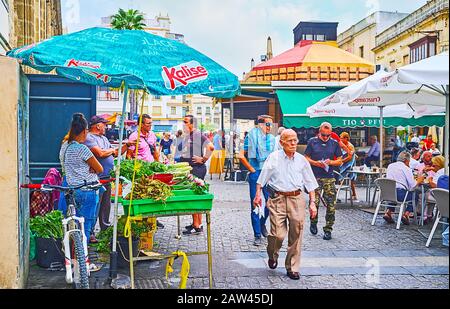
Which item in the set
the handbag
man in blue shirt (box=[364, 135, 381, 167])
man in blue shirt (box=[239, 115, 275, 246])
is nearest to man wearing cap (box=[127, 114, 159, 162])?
man in blue shirt (box=[239, 115, 275, 246])

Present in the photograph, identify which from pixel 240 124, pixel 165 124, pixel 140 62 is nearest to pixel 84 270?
pixel 140 62

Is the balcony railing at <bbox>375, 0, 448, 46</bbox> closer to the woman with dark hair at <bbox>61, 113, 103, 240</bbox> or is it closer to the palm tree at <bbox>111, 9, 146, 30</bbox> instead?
the palm tree at <bbox>111, 9, 146, 30</bbox>

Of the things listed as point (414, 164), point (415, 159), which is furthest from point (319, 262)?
point (415, 159)

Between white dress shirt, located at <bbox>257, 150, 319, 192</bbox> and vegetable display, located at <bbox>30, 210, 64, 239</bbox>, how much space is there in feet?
8.29

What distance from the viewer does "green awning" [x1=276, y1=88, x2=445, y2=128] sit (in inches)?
690

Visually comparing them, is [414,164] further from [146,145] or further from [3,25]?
[3,25]

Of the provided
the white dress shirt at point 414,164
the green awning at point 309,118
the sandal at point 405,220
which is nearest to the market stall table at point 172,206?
the sandal at point 405,220

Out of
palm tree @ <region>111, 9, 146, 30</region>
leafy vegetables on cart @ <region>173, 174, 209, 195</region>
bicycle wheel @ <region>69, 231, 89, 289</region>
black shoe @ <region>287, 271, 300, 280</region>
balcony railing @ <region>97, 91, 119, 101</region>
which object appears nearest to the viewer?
bicycle wheel @ <region>69, 231, 89, 289</region>

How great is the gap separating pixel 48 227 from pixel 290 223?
293cm

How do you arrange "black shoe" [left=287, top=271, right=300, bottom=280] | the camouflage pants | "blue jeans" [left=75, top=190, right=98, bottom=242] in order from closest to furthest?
"black shoe" [left=287, top=271, right=300, bottom=280] < "blue jeans" [left=75, top=190, right=98, bottom=242] < the camouflage pants

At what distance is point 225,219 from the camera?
10.4 m

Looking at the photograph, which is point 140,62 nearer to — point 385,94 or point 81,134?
point 81,134

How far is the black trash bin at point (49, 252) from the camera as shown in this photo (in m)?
6.41

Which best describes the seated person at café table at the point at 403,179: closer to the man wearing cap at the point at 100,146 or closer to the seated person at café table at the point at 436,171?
the seated person at café table at the point at 436,171
